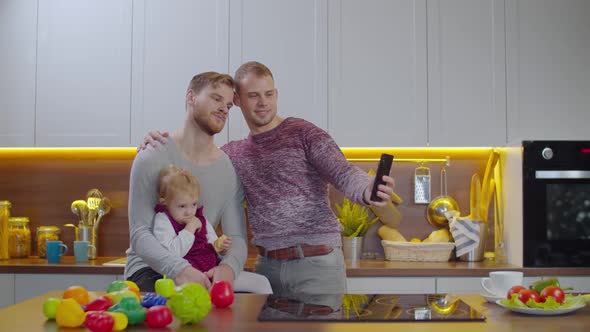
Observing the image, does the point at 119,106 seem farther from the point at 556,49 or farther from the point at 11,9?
the point at 556,49

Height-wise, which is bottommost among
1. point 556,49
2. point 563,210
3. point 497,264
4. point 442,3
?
point 497,264

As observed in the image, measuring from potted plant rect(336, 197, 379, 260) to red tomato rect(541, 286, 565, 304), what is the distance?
1.87 m

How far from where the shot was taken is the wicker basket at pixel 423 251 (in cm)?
346

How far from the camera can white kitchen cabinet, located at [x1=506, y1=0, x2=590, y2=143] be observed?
346cm

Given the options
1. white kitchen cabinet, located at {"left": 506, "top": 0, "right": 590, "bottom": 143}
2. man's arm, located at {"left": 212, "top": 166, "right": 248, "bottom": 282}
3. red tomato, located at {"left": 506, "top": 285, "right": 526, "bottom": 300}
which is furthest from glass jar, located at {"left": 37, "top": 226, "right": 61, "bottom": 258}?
red tomato, located at {"left": 506, "top": 285, "right": 526, "bottom": 300}

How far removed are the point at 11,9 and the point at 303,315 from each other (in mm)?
2707

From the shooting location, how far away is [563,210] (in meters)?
3.24

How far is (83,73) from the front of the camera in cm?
358

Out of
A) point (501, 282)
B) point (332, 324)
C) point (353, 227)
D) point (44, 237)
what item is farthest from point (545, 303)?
point (44, 237)

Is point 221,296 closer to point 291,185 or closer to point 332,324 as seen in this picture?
point 332,324

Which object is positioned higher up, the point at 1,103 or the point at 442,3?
the point at 442,3

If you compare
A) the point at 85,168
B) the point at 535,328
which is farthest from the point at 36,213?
Answer: the point at 535,328

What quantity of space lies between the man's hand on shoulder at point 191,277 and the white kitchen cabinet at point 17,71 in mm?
1736

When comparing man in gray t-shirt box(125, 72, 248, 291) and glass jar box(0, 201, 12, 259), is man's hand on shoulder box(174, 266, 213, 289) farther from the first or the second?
glass jar box(0, 201, 12, 259)
